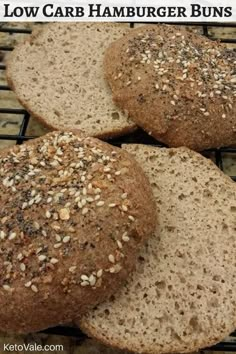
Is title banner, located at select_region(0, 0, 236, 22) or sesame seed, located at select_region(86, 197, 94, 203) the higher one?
Result: title banner, located at select_region(0, 0, 236, 22)

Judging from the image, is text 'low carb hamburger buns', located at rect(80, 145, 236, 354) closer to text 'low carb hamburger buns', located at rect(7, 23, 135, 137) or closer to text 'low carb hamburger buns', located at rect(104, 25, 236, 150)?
text 'low carb hamburger buns', located at rect(104, 25, 236, 150)

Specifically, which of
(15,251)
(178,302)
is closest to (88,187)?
(15,251)

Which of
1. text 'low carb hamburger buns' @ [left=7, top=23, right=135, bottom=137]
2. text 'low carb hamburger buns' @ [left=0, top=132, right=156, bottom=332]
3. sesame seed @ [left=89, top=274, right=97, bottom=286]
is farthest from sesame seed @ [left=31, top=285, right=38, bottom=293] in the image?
text 'low carb hamburger buns' @ [left=7, top=23, right=135, bottom=137]

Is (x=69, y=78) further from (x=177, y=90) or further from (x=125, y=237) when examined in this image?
Answer: (x=125, y=237)

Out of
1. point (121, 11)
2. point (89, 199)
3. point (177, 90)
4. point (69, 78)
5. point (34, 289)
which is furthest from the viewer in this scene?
point (121, 11)

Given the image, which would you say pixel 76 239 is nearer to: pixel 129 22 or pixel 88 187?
pixel 88 187

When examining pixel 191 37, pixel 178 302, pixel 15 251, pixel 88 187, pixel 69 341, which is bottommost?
pixel 69 341

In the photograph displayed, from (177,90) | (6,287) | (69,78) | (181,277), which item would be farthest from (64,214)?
(69,78)
